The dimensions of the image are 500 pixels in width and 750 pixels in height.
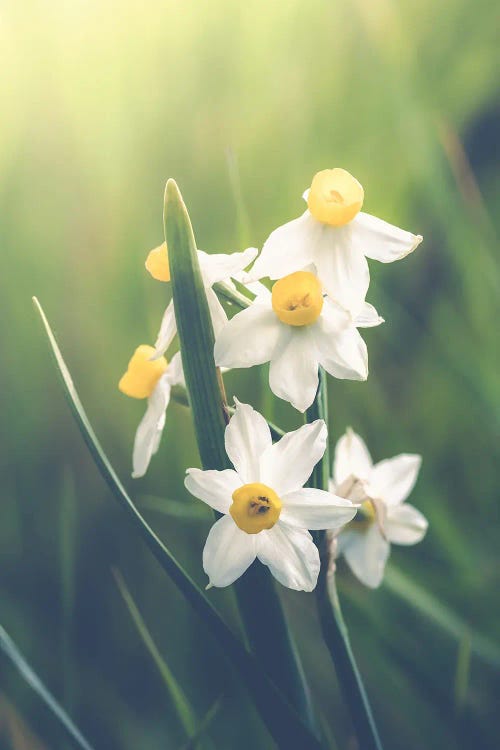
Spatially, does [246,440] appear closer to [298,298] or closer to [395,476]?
[298,298]

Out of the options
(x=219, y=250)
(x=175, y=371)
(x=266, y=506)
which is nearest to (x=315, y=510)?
(x=266, y=506)

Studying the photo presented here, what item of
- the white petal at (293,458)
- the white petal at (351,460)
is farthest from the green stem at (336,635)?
the white petal at (351,460)

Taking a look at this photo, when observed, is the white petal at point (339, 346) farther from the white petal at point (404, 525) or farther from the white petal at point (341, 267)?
the white petal at point (404, 525)

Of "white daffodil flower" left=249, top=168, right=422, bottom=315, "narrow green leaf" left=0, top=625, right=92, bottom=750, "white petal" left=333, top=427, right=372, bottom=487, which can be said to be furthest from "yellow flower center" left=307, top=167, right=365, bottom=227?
"narrow green leaf" left=0, top=625, right=92, bottom=750

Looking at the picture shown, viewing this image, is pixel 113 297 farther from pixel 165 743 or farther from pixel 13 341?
pixel 165 743

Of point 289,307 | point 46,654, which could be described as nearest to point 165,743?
point 46,654

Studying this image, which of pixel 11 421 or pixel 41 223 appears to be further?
pixel 41 223

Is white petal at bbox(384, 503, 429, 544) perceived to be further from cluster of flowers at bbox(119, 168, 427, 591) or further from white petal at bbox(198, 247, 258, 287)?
white petal at bbox(198, 247, 258, 287)
